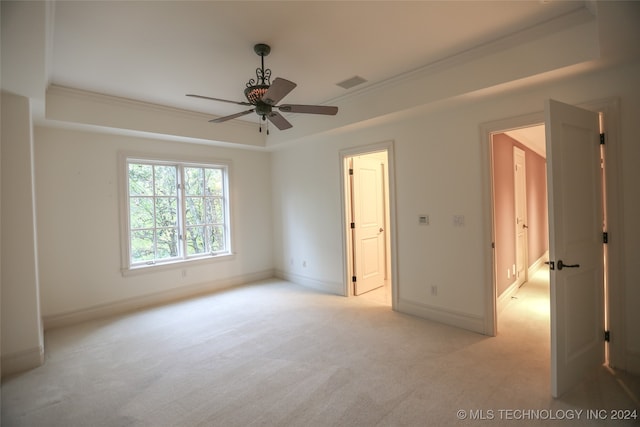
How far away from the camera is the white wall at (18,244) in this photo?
2.67 metres

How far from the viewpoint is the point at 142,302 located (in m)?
4.44

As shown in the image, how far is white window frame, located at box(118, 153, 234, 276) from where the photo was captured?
4.29 meters

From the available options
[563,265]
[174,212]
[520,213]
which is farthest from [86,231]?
[520,213]

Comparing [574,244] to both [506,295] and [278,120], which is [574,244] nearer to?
[506,295]

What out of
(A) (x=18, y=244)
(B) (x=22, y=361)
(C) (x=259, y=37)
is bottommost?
(B) (x=22, y=361)

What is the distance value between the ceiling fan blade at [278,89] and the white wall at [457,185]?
1.84 metres

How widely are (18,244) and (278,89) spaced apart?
8.64 ft

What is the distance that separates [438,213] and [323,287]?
2.28 meters

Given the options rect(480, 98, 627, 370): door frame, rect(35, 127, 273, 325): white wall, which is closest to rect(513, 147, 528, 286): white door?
rect(480, 98, 627, 370): door frame

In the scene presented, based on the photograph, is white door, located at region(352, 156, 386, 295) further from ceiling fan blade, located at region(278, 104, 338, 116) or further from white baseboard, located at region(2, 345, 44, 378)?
white baseboard, located at region(2, 345, 44, 378)

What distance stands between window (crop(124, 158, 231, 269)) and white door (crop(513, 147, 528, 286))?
182 inches

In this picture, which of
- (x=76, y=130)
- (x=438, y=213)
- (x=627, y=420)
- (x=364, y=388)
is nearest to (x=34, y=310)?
(x=76, y=130)

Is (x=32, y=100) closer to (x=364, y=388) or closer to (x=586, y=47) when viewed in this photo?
(x=364, y=388)

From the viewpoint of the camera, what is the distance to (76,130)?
12.8 feet
